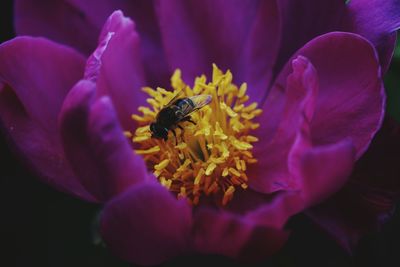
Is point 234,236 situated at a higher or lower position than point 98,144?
lower

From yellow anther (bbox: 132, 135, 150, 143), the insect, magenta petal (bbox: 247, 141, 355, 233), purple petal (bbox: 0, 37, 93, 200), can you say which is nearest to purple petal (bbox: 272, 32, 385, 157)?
magenta petal (bbox: 247, 141, 355, 233)

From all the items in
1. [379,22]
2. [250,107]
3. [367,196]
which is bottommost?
[367,196]

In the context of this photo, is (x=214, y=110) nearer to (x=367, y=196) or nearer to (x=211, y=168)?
(x=211, y=168)

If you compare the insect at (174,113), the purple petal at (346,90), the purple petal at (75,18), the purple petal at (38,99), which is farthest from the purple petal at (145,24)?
the purple petal at (346,90)

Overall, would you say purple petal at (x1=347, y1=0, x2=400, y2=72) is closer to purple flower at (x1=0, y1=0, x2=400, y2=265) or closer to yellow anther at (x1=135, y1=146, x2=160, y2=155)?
purple flower at (x1=0, y1=0, x2=400, y2=265)

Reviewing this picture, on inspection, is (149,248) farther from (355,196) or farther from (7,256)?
(7,256)

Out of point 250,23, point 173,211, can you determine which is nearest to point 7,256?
point 173,211

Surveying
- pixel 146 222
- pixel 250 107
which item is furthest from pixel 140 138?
pixel 146 222
